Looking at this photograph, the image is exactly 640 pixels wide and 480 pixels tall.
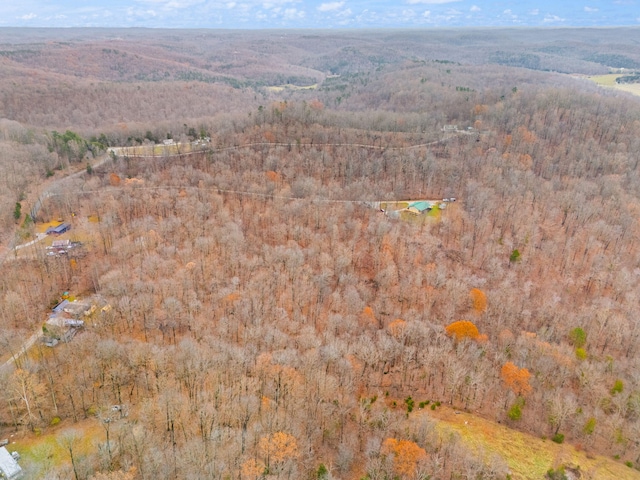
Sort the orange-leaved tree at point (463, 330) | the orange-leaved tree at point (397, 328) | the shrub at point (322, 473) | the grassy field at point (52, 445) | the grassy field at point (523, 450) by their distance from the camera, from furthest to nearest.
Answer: the orange-leaved tree at point (397, 328), the orange-leaved tree at point (463, 330), the grassy field at point (523, 450), the grassy field at point (52, 445), the shrub at point (322, 473)

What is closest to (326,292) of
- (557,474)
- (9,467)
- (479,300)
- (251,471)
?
(479,300)

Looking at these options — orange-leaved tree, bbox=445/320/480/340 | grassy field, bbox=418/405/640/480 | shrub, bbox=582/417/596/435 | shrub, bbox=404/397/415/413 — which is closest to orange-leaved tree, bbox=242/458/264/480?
shrub, bbox=404/397/415/413

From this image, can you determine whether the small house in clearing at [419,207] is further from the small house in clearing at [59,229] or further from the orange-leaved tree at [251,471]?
the small house in clearing at [59,229]

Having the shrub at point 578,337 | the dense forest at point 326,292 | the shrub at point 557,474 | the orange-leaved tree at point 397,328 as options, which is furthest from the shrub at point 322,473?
the shrub at point 578,337

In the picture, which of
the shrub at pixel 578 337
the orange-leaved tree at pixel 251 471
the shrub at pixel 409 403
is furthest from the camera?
the shrub at pixel 578 337

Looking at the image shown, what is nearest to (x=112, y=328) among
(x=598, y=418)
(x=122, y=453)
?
(x=122, y=453)

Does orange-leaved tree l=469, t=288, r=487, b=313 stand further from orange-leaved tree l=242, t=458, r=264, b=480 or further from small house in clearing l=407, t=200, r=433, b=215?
orange-leaved tree l=242, t=458, r=264, b=480
